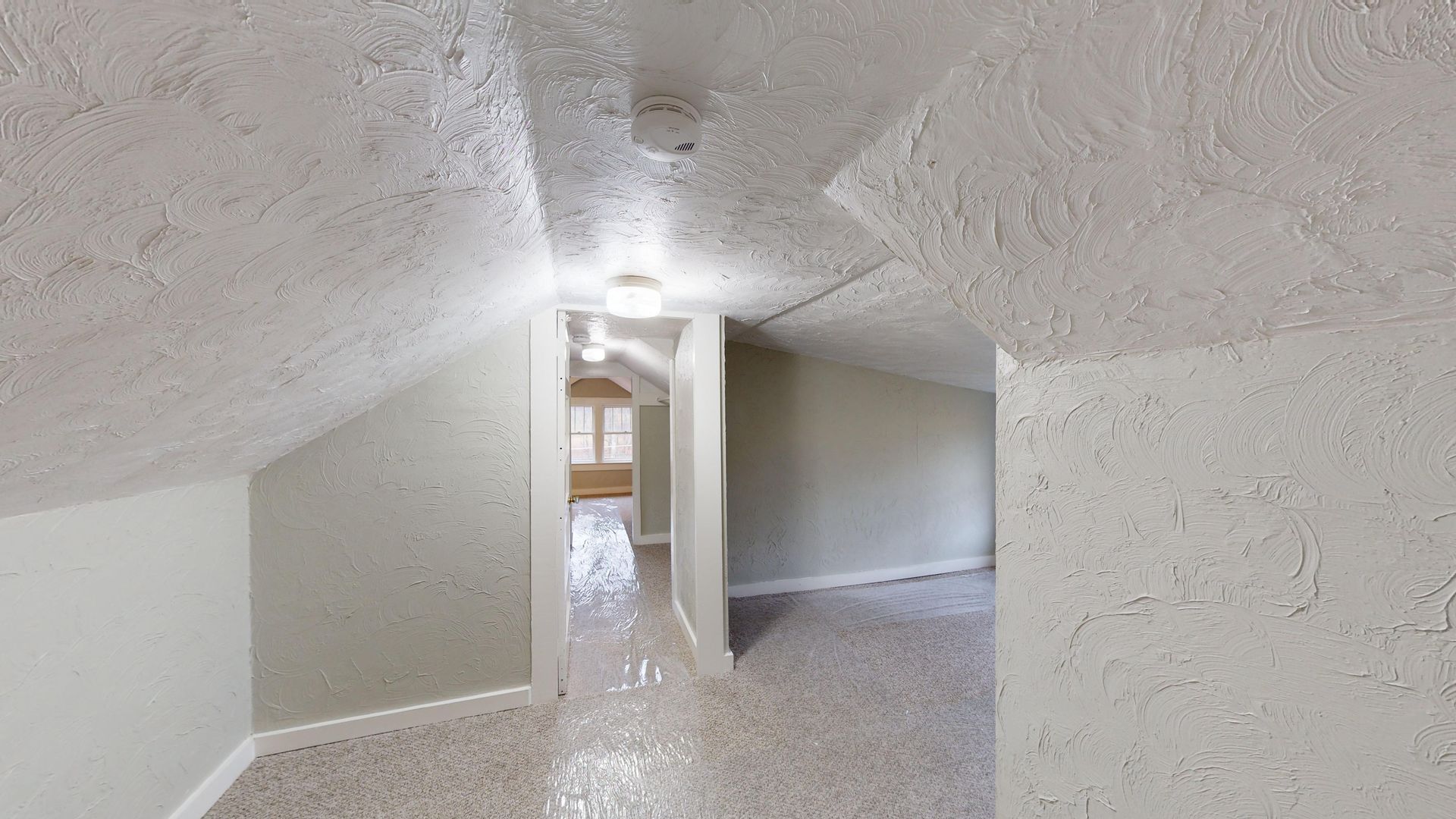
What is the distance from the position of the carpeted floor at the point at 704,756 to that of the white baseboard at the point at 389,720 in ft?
0.10

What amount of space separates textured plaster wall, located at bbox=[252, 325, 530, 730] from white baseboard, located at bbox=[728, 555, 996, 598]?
173 centimetres

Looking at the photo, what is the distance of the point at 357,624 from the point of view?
1939 mm

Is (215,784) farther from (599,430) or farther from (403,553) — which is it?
(599,430)

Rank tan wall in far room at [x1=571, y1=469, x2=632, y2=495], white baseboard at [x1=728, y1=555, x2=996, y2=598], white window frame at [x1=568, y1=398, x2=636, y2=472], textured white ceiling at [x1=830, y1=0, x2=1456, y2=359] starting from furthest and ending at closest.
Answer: white window frame at [x1=568, y1=398, x2=636, y2=472] → tan wall in far room at [x1=571, y1=469, x2=632, y2=495] → white baseboard at [x1=728, y1=555, x2=996, y2=598] → textured white ceiling at [x1=830, y1=0, x2=1456, y2=359]

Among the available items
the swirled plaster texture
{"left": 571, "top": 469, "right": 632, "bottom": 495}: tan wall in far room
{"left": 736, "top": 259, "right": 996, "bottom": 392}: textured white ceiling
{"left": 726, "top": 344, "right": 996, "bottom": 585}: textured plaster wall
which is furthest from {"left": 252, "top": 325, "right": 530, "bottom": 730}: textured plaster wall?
{"left": 571, "top": 469, "right": 632, "bottom": 495}: tan wall in far room

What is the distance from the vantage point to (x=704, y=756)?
183 cm

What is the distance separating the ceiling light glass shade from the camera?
5.58ft

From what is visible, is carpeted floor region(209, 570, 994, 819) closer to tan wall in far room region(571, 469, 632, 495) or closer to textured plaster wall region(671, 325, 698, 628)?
textured plaster wall region(671, 325, 698, 628)

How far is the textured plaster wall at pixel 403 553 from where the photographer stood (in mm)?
1859

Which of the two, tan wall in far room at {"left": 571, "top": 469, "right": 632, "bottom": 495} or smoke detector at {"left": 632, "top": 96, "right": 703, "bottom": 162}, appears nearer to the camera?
smoke detector at {"left": 632, "top": 96, "right": 703, "bottom": 162}

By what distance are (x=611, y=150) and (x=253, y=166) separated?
50 cm

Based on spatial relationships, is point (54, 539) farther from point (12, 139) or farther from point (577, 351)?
point (577, 351)

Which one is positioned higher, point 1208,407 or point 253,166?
point 253,166

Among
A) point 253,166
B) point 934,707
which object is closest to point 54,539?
point 253,166
